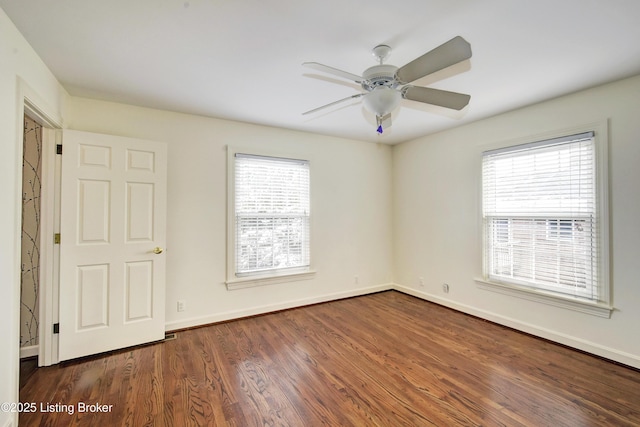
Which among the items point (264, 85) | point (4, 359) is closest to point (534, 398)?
point (264, 85)

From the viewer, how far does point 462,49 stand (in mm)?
1473

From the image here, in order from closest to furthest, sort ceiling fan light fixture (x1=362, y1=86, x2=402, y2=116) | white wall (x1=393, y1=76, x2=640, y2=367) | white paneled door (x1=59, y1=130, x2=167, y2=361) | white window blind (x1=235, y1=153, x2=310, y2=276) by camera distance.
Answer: ceiling fan light fixture (x1=362, y1=86, x2=402, y2=116) → white wall (x1=393, y1=76, x2=640, y2=367) → white paneled door (x1=59, y1=130, x2=167, y2=361) → white window blind (x1=235, y1=153, x2=310, y2=276)

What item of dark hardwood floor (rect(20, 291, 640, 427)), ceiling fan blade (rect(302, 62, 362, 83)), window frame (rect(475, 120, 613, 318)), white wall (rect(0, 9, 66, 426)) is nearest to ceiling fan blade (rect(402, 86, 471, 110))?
ceiling fan blade (rect(302, 62, 362, 83))

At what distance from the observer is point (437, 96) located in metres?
1.99

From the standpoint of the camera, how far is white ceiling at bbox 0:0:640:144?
5.29ft

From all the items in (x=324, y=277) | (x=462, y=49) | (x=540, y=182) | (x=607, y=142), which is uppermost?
(x=462, y=49)

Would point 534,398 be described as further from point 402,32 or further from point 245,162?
point 245,162

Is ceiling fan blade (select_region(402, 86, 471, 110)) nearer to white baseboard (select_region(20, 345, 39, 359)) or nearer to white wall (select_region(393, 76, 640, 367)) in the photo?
white wall (select_region(393, 76, 640, 367))

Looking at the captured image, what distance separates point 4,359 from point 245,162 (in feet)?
8.47

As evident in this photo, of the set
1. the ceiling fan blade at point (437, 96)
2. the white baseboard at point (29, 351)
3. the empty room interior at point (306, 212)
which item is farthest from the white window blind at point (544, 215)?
the white baseboard at point (29, 351)

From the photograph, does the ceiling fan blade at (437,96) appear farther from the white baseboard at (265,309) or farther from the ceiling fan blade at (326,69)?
the white baseboard at (265,309)

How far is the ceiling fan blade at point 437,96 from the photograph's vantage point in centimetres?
193

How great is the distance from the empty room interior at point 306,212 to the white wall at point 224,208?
1.1 inches

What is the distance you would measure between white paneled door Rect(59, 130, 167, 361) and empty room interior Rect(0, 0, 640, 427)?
0.06ft
